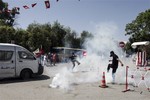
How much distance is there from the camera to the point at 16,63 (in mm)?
16797

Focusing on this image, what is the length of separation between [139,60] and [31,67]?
1848cm

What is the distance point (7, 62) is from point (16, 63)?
1.80ft

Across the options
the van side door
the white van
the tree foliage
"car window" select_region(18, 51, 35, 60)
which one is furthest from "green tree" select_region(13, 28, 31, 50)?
the van side door

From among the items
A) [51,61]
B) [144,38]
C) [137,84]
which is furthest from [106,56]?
[144,38]

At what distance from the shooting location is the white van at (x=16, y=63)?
53.9 feet

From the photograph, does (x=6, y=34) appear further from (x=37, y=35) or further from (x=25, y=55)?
(x=25, y=55)

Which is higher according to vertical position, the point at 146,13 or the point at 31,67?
the point at 146,13

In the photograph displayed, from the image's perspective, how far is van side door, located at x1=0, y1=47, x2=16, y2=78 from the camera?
16.3m

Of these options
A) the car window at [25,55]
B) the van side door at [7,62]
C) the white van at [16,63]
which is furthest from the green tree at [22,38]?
the van side door at [7,62]

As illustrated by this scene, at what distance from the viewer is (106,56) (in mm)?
30219

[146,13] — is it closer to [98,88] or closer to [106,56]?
[106,56]

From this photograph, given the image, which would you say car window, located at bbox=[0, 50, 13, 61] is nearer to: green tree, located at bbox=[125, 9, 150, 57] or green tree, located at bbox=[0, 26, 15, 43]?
green tree, located at bbox=[0, 26, 15, 43]

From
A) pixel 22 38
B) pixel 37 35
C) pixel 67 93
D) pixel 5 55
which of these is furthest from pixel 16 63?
pixel 37 35

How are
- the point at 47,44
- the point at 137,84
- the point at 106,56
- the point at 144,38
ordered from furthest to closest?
the point at 47,44, the point at 144,38, the point at 106,56, the point at 137,84
